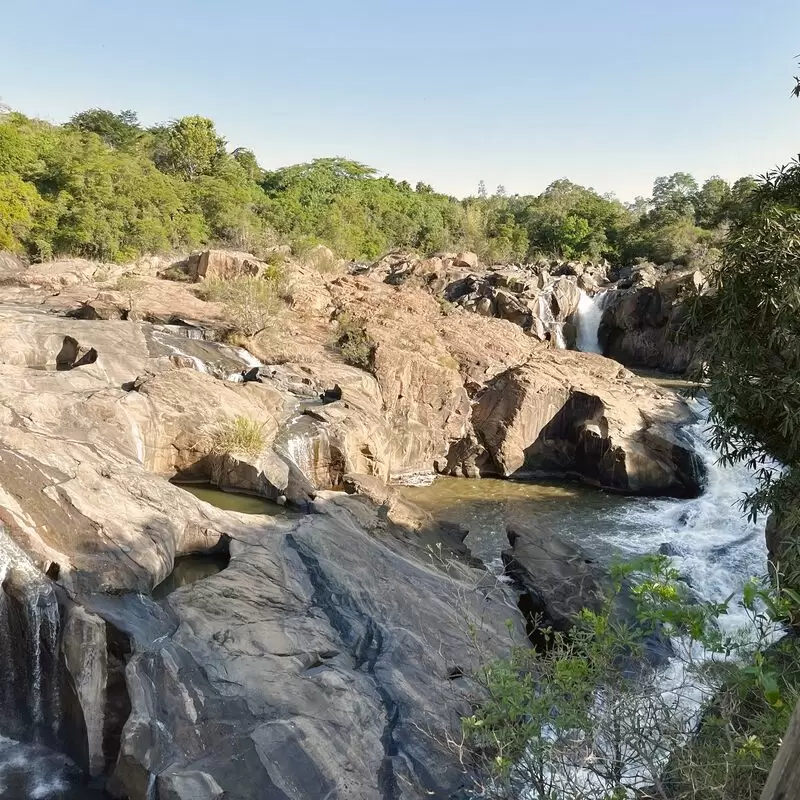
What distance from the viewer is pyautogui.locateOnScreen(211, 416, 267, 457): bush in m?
10.9

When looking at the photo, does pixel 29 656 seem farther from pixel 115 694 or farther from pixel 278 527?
pixel 278 527

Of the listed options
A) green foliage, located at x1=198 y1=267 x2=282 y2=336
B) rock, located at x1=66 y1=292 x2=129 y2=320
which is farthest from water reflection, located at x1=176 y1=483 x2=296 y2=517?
rock, located at x1=66 y1=292 x2=129 y2=320

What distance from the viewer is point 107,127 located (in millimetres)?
39438

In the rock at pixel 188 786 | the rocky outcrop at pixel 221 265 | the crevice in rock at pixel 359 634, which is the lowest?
the rock at pixel 188 786

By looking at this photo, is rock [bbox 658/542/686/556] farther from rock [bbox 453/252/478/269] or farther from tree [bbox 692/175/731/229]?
tree [bbox 692/175/731/229]

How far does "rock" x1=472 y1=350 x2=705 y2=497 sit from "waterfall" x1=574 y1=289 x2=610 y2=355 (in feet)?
35.4

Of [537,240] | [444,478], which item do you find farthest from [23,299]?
[537,240]

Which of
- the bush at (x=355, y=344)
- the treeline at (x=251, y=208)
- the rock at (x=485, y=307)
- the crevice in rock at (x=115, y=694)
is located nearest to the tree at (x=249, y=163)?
the treeline at (x=251, y=208)

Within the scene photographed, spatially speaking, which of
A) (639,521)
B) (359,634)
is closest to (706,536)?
(639,521)

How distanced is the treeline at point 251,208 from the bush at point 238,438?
46.8 ft

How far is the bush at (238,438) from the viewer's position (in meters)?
10.9

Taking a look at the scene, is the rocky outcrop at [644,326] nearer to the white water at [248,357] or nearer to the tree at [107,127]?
the white water at [248,357]

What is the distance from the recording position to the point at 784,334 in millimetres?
4820

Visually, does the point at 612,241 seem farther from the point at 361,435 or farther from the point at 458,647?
the point at 458,647
